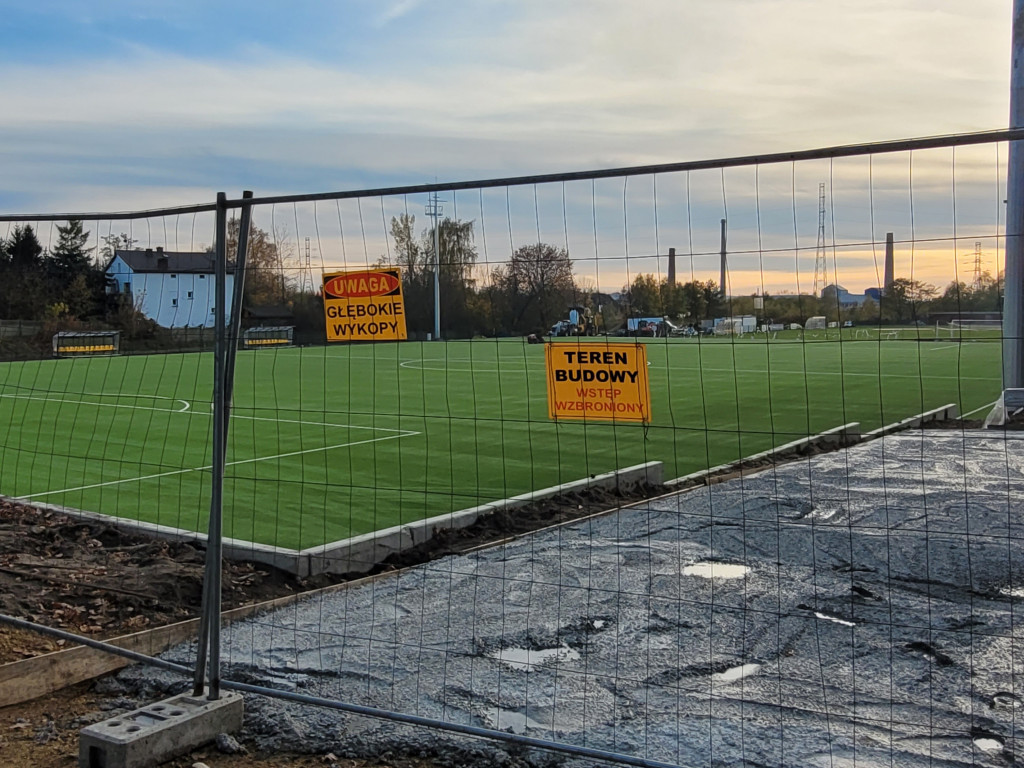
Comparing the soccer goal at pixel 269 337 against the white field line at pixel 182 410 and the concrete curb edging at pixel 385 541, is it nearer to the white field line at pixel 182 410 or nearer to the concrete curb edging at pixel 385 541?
the concrete curb edging at pixel 385 541

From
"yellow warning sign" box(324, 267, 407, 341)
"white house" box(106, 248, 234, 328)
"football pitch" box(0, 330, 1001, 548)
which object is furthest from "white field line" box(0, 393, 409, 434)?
"yellow warning sign" box(324, 267, 407, 341)

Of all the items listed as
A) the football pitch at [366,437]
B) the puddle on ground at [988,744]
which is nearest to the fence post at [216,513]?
the football pitch at [366,437]

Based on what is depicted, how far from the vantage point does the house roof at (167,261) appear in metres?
5.81

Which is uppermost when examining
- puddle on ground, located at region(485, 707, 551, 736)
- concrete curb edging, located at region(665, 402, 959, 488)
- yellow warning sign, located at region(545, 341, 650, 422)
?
yellow warning sign, located at region(545, 341, 650, 422)

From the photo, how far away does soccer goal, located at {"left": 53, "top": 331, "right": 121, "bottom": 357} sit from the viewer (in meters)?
7.69

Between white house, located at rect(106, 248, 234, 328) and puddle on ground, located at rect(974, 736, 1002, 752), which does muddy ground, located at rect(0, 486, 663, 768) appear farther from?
puddle on ground, located at rect(974, 736, 1002, 752)

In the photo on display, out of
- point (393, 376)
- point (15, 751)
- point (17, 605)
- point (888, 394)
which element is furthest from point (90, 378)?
point (15, 751)

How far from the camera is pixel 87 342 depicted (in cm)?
821

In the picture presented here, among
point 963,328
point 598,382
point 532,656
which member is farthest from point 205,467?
point 963,328

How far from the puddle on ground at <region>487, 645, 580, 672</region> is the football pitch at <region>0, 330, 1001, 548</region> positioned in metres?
1.43

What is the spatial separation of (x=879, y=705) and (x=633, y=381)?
2.17 m

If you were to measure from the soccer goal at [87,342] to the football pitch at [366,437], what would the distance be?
0.19m

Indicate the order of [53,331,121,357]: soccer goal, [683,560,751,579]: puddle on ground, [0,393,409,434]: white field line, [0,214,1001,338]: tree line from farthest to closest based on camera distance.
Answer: [0,393,409,434]: white field line < [53,331,121,357]: soccer goal < [683,560,751,579]: puddle on ground < [0,214,1001,338]: tree line

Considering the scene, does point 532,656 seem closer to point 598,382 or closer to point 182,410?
point 598,382
